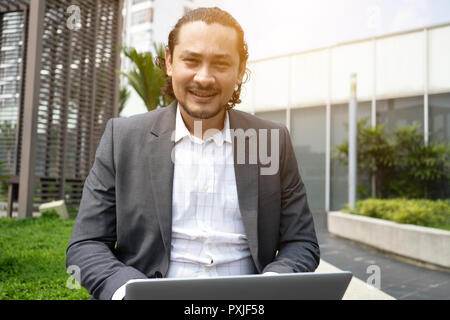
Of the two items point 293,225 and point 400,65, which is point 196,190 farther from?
point 400,65

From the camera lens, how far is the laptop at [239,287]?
3.20ft

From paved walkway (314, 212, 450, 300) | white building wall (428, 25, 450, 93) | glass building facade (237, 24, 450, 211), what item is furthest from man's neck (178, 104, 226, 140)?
white building wall (428, 25, 450, 93)

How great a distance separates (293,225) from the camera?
5.71 ft

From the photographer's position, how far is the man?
159cm

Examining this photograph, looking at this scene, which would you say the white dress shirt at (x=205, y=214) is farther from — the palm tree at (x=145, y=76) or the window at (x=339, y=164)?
the window at (x=339, y=164)

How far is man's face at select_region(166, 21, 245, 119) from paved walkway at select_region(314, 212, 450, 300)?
346 cm

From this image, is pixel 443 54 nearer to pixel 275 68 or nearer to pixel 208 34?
pixel 275 68

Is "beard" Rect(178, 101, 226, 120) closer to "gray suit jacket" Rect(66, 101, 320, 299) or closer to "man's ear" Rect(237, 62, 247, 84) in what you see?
"gray suit jacket" Rect(66, 101, 320, 299)

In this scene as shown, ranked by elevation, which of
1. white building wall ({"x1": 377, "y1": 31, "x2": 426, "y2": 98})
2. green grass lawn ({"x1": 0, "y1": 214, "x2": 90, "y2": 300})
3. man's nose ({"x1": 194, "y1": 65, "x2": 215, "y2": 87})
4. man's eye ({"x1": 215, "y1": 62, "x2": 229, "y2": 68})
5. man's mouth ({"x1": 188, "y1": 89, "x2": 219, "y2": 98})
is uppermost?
white building wall ({"x1": 377, "y1": 31, "x2": 426, "y2": 98})

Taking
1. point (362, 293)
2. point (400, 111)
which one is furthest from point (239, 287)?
point (400, 111)

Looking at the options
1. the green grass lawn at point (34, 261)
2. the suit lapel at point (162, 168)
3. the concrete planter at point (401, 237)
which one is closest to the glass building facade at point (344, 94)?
the concrete planter at point (401, 237)

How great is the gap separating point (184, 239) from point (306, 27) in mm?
11584

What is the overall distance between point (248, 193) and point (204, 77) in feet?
1.66

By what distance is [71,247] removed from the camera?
Result: 152 centimetres
